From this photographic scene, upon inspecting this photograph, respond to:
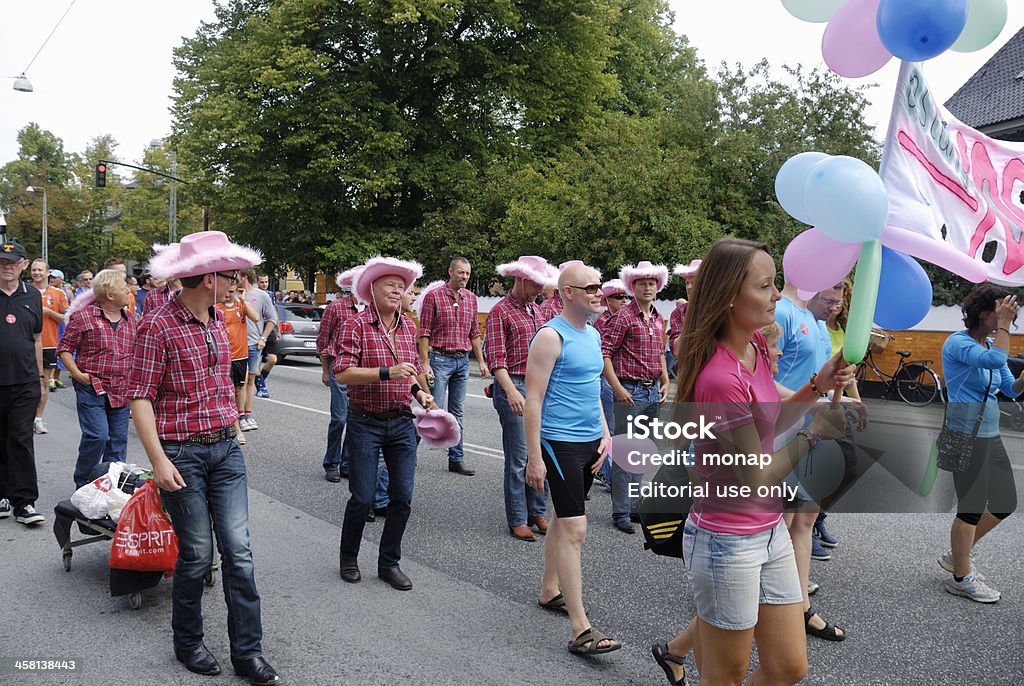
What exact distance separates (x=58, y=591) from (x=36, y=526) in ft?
4.84

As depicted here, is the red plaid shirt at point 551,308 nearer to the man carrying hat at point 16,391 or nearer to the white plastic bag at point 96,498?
the white plastic bag at point 96,498

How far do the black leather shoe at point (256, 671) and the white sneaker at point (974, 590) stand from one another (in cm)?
386

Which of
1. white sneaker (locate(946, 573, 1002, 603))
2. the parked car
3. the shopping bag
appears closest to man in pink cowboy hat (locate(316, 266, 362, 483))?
the shopping bag

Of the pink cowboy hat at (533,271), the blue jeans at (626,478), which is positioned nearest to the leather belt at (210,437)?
the blue jeans at (626,478)

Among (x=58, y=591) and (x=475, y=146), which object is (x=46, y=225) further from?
(x=58, y=591)

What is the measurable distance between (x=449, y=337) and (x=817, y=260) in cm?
559

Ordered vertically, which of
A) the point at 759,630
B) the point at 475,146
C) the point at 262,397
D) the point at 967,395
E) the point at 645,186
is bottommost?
the point at 262,397

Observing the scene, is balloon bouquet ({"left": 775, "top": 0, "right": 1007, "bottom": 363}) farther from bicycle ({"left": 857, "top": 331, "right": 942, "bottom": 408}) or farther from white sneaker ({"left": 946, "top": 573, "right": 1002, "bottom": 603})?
bicycle ({"left": 857, "top": 331, "right": 942, "bottom": 408})

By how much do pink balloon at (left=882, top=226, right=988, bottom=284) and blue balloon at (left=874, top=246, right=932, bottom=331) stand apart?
0.13m

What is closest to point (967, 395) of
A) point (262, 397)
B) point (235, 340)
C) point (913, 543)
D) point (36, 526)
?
point (913, 543)

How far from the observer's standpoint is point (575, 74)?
26.1 metres

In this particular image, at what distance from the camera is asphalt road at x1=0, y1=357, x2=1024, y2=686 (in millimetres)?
3785

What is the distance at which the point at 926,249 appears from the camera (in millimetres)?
2961

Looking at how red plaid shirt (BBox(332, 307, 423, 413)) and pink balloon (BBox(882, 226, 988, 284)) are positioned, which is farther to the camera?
red plaid shirt (BBox(332, 307, 423, 413))
